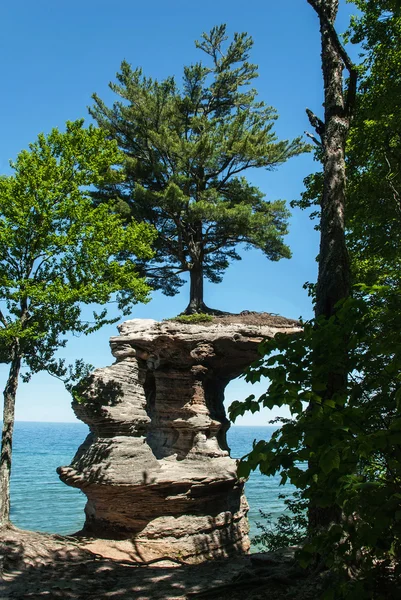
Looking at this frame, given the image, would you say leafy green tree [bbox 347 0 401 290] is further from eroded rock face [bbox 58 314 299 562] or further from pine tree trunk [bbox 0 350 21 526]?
pine tree trunk [bbox 0 350 21 526]

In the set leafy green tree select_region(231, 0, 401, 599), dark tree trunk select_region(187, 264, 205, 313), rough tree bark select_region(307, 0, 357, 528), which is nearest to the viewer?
leafy green tree select_region(231, 0, 401, 599)

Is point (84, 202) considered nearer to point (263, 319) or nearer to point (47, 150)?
point (47, 150)

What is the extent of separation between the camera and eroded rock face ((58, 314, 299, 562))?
1549 cm

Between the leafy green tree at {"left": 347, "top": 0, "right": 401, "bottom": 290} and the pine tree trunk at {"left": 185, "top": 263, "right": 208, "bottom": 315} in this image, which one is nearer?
the leafy green tree at {"left": 347, "top": 0, "right": 401, "bottom": 290}

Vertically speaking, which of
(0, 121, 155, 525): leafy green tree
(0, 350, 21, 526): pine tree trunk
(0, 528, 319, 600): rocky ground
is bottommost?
(0, 528, 319, 600): rocky ground

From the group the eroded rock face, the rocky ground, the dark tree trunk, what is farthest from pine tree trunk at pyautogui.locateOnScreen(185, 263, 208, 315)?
the rocky ground

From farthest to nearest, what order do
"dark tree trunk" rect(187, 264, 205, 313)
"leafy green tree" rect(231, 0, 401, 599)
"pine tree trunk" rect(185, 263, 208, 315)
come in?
"dark tree trunk" rect(187, 264, 205, 313) → "pine tree trunk" rect(185, 263, 208, 315) → "leafy green tree" rect(231, 0, 401, 599)

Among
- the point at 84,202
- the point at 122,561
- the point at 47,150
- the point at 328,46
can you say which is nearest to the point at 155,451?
the point at 122,561

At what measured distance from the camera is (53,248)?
14.5 meters

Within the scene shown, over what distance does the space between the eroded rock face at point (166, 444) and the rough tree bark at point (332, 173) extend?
9.35 m

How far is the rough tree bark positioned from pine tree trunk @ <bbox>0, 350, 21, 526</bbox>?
9.13 meters

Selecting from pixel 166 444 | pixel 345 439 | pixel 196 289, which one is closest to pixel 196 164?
pixel 196 289

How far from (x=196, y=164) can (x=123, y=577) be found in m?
15.8

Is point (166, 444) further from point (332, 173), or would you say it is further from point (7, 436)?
point (332, 173)
